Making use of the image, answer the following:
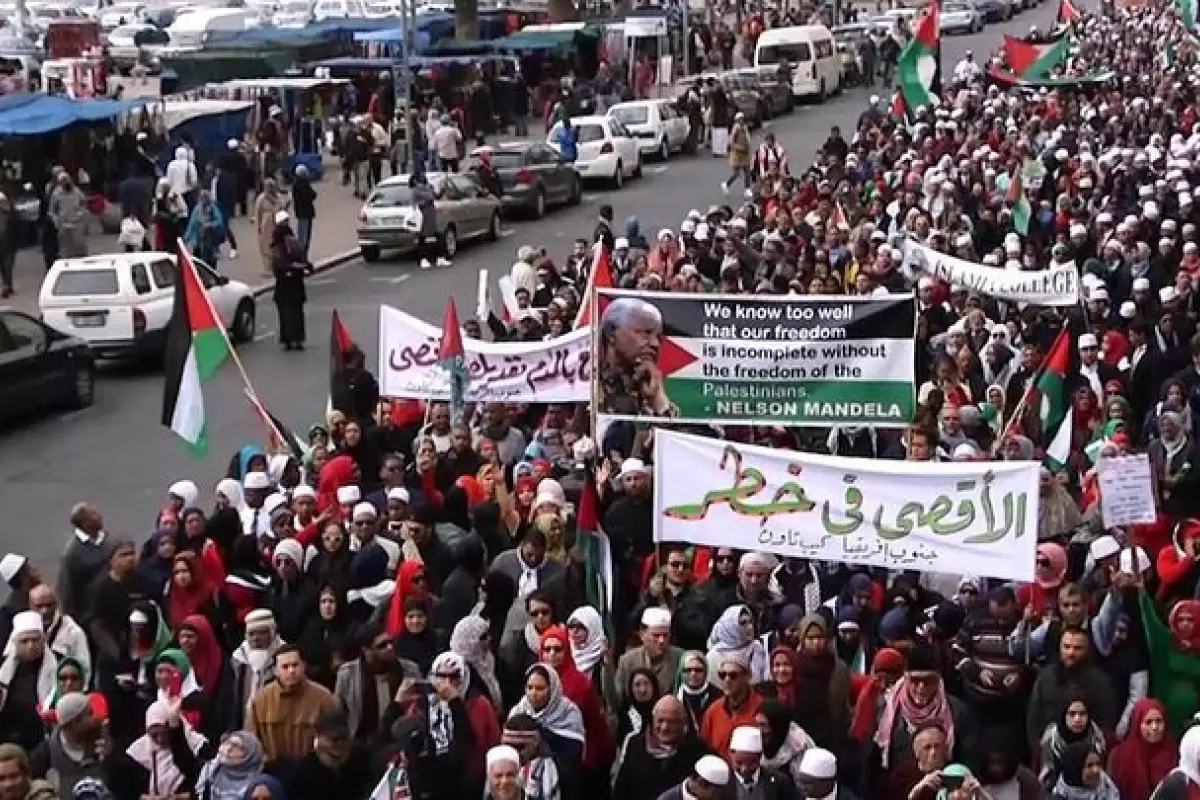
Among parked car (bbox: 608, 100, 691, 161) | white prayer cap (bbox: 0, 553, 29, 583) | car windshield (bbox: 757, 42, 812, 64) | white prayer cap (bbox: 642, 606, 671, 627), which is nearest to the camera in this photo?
white prayer cap (bbox: 642, 606, 671, 627)

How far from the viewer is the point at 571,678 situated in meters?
8.62

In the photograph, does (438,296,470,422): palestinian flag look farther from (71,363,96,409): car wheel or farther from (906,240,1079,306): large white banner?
(71,363,96,409): car wheel

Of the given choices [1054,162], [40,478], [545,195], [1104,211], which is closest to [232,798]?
[40,478]

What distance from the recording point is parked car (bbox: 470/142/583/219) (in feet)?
107

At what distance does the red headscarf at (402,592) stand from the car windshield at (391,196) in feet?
63.5

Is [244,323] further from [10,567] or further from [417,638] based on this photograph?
[417,638]

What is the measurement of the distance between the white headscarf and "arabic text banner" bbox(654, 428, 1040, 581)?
3.22 ft

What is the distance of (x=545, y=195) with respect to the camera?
33312 millimetres

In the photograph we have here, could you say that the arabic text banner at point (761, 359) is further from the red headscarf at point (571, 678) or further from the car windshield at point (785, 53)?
the car windshield at point (785, 53)

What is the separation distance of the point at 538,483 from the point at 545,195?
21870 mm

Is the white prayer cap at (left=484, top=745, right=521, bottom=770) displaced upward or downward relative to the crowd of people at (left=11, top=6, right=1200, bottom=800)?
upward

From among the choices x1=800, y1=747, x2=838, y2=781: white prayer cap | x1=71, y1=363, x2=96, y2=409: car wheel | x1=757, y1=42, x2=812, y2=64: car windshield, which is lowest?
x1=757, y1=42, x2=812, y2=64: car windshield

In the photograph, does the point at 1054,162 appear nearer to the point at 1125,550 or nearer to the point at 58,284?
the point at 58,284

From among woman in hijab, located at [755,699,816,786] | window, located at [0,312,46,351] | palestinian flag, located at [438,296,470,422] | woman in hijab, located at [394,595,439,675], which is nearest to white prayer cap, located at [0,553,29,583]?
woman in hijab, located at [394,595,439,675]
